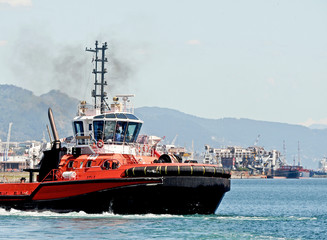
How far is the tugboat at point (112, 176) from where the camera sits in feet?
121

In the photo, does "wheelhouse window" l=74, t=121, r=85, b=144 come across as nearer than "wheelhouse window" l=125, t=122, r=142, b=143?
No

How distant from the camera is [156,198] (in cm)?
3694

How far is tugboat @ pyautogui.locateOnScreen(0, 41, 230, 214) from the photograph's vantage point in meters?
36.8

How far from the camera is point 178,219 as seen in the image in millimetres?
36438

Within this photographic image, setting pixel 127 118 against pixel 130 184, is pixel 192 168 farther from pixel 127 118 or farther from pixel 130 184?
pixel 127 118

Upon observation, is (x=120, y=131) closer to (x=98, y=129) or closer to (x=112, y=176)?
(x=98, y=129)

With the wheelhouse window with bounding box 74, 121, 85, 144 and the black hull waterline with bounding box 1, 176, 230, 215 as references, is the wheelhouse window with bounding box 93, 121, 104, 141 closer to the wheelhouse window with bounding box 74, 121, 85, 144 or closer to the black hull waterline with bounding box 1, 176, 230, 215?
the wheelhouse window with bounding box 74, 121, 85, 144

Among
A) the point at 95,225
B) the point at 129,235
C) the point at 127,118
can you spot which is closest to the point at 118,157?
the point at 127,118

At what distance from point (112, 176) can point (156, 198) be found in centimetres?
251

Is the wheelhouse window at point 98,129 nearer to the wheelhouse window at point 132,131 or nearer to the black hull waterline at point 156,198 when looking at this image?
the wheelhouse window at point 132,131

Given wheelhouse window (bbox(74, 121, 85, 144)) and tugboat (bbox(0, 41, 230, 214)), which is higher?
wheelhouse window (bbox(74, 121, 85, 144))

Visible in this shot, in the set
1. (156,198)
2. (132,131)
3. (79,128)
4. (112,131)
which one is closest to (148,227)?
(156,198)

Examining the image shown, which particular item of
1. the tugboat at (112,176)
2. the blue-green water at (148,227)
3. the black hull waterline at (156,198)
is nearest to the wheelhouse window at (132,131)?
the tugboat at (112,176)

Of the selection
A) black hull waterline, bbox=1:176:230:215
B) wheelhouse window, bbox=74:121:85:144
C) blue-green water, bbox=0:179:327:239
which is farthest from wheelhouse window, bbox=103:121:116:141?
blue-green water, bbox=0:179:327:239
